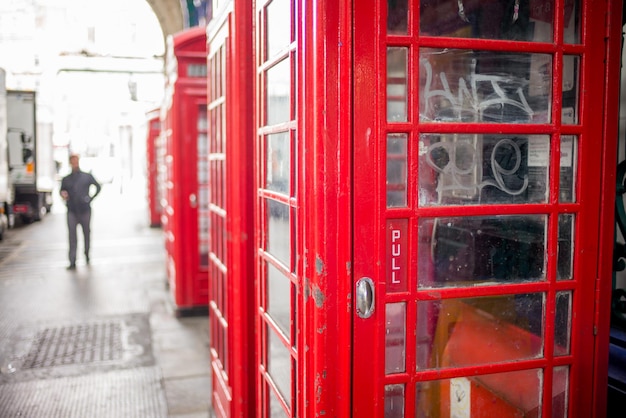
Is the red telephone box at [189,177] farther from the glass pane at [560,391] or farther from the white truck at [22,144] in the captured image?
the white truck at [22,144]

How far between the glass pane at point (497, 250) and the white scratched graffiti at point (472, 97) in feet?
1.26

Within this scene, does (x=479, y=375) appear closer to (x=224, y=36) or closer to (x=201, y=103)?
(x=224, y=36)

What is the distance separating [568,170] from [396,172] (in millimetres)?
963

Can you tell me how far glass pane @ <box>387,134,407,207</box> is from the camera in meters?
2.07

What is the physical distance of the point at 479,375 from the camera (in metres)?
2.24

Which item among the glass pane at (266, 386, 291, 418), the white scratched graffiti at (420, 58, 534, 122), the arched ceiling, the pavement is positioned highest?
the arched ceiling

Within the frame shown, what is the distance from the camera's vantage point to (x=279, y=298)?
2545 millimetres

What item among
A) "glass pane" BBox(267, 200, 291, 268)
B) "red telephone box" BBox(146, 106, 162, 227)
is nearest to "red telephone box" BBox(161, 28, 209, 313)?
"glass pane" BBox(267, 200, 291, 268)

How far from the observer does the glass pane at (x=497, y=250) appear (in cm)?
221

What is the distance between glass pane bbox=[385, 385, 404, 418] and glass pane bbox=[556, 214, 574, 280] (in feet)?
2.54

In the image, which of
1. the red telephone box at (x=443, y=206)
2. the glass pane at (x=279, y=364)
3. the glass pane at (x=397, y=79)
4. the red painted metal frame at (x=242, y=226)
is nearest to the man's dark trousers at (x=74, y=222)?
the red painted metal frame at (x=242, y=226)

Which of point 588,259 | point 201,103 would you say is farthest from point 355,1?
point 201,103

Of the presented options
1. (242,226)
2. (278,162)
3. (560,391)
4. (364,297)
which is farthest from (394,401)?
(242,226)

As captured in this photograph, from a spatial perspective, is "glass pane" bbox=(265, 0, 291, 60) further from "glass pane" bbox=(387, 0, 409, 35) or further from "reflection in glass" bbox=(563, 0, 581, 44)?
"reflection in glass" bbox=(563, 0, 581, 44)
